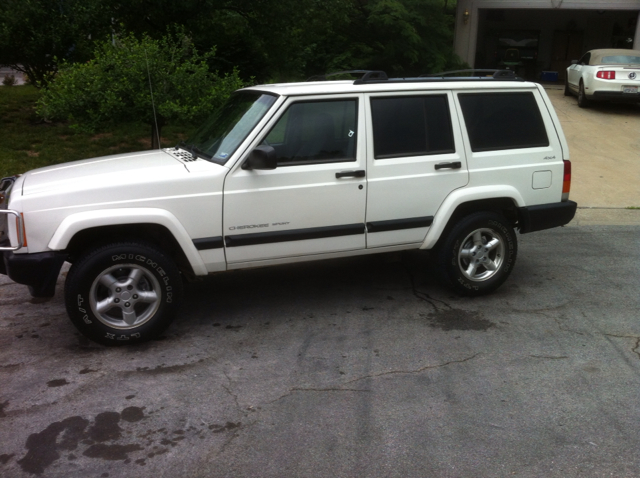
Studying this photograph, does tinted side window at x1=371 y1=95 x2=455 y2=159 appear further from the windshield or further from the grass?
the grass

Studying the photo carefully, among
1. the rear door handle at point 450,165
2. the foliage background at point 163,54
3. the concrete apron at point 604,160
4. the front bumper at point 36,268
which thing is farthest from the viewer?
the concrete apron at point 604,160

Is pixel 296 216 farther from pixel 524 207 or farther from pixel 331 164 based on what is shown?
pixel 524 207

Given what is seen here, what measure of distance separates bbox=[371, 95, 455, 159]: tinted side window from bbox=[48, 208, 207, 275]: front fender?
5.49ft

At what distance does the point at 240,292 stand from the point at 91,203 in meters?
1.85

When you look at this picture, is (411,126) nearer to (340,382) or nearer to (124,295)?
(340,382)

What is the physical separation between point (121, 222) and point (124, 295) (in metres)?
0.56

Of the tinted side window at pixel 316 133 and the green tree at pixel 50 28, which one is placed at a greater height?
the green tree at pixel 50 28

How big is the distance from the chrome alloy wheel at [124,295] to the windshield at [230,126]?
1.06m

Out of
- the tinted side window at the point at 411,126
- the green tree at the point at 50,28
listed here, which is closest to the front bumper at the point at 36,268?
the tinted side window at the point at 411,126

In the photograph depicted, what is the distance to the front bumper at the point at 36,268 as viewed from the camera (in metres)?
4.49

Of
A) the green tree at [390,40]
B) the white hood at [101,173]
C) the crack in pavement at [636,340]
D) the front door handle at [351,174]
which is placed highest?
the green tree at [390,40]

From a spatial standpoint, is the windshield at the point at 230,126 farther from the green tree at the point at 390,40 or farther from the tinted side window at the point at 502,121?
the green tree at the point at 390,40

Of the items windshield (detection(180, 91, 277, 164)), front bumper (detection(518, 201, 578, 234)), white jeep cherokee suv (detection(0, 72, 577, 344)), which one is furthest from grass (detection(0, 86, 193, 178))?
front bumper (detection(518, 201, 578, 234))

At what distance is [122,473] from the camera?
339cm
